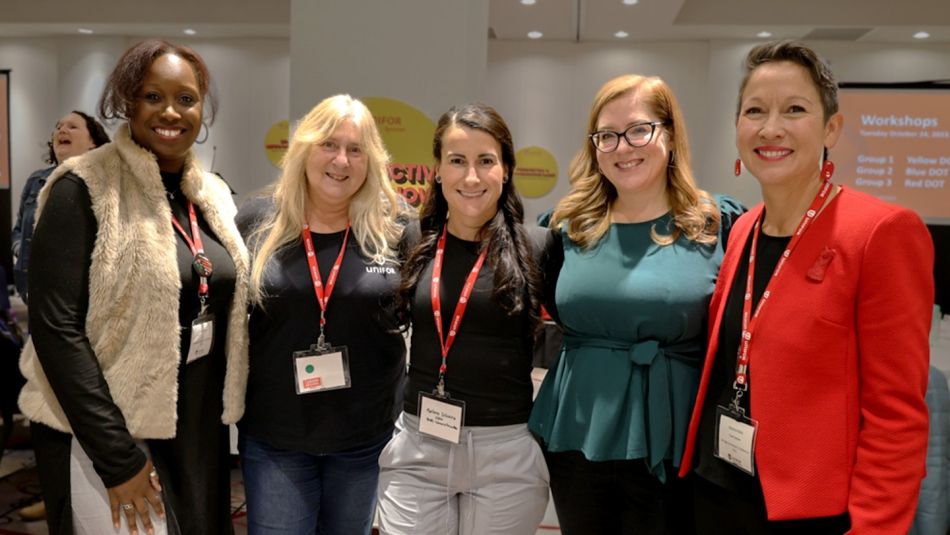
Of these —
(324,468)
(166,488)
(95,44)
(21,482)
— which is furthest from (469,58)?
(95,44)

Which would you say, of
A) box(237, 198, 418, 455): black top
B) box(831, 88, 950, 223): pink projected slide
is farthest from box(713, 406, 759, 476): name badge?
box(831, 88, 950, 223): pink projected slide

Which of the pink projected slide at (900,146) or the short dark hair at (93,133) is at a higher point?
the pink projected slide at (900,146)

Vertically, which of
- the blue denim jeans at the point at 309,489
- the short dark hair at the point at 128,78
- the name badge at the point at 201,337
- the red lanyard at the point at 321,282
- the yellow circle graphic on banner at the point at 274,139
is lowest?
the blue denim jeans at the point at 309,489

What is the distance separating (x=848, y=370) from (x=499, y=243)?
90 cm

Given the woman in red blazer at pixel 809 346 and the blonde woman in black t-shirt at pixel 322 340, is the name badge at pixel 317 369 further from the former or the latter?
the woman in red blazer at pixel 809 346

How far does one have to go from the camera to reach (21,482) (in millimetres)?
3732

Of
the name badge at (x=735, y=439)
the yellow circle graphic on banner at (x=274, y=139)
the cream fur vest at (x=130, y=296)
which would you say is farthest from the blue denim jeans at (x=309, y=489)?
the yellow circle graphic on banner at (x=274, y=139)

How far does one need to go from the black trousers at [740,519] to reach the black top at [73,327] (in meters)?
1.31

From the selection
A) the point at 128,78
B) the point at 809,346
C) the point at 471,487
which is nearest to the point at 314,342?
the point at 471,487

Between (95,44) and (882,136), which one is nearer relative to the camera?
(882,136)

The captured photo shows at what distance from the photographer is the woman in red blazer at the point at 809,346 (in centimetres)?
123

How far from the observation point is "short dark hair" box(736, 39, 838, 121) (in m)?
1.39

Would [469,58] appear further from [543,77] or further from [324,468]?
[543,77]

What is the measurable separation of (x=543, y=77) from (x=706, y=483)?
746cm
